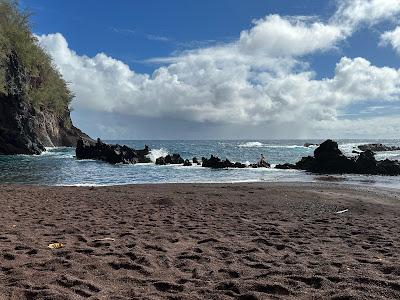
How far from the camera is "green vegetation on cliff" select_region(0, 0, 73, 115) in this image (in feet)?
216

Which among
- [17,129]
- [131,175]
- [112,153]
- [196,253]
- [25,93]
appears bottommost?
[131,175]

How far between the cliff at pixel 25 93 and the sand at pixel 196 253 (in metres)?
50.7

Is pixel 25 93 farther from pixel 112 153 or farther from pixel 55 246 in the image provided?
pixel 55 246

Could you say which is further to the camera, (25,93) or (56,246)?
(25,93)

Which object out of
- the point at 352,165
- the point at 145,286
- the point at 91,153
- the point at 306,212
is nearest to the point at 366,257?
the point at 145,286

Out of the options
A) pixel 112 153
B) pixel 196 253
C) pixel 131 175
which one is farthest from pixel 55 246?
pixel 112 153

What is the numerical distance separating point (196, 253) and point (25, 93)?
244 feet

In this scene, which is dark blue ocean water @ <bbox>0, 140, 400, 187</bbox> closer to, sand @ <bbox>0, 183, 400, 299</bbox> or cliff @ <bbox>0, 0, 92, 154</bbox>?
sand @ <bbox>0, 183, 400, 299</bbox>

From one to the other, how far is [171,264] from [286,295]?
6.73ft

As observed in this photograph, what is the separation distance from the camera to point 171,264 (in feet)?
21.7

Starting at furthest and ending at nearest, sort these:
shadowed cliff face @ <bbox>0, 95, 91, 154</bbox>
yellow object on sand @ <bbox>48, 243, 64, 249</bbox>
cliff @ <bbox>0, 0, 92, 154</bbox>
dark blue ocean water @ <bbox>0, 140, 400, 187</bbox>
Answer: cliff @ <bbox>0, 0, 92, 154</bbox> < shadowed cliff face @ <bbox>0, 95, 91, 154</bbox> < dark blue ocean water @ <bbox>0, 140, 400, 187</bbox> < yellow object on sand @ <bbox>48, 243, 64, 249</bbox>

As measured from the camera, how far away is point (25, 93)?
73.7 metres

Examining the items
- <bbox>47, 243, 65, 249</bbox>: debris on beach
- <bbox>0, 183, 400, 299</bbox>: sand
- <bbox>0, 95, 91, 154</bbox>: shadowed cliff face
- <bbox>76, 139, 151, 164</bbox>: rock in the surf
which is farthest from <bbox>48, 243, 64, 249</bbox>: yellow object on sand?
<bbox>0, 95, 91, 154</bbox>: shadowed cliff face

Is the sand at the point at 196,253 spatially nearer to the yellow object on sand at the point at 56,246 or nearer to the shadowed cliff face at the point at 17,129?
the yellow object on sand at the point at 56,246
